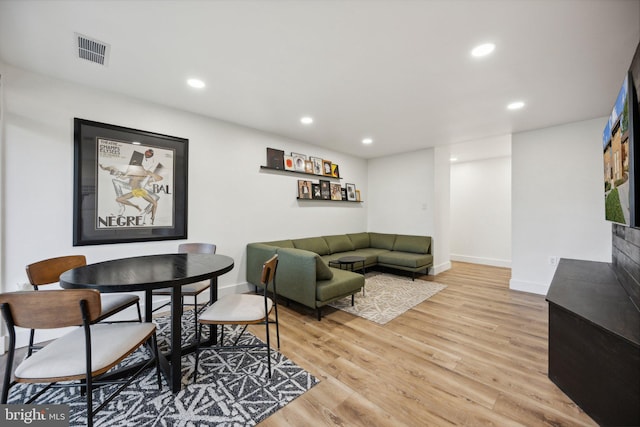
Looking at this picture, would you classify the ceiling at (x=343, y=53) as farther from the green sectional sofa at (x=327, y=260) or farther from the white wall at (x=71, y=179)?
the green sectional sofa at (x=327, y=260)

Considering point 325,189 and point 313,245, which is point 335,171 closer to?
point 325,189

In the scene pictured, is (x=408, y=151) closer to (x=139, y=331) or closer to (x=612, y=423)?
(x=612, y=423)

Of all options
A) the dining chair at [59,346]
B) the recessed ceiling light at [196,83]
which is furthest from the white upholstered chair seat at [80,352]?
the recessed ceiling light at [196,83]

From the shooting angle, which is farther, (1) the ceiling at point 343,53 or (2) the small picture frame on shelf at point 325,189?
(2) the small picture frame on shelf at point 325,189

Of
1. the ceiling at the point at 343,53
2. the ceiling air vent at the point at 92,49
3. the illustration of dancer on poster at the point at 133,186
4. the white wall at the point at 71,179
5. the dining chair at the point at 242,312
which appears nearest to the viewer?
the ceiling at the point at 343,53

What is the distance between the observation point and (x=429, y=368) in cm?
201

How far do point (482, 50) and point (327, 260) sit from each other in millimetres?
3355

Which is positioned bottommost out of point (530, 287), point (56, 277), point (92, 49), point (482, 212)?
point (530, 287)

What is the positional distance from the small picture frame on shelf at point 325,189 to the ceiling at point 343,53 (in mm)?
1891

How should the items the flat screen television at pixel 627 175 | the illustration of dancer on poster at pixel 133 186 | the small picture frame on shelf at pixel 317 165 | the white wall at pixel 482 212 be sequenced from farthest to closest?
the white wall at pixel 482 212 < the small picture frame on shelf at pixel 317 165 < the illustration of dancer on poster at pixel 133 186 < the flat screen television at pixel 627 175

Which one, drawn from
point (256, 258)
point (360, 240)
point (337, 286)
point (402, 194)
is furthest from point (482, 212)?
point (256, 258)

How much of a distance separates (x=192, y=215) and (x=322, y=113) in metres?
2.18

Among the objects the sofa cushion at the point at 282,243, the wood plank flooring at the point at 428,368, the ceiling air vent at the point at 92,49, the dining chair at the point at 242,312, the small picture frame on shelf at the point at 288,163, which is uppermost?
the ceiling air vent at the point at 92,49

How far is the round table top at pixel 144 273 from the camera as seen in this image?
1479mm
